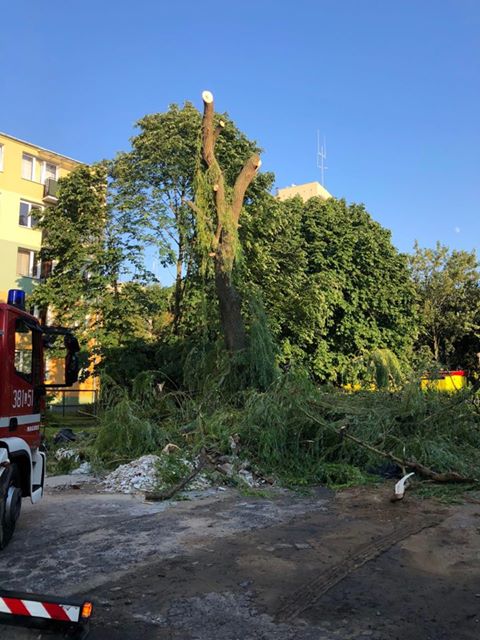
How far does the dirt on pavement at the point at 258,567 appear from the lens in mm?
3988

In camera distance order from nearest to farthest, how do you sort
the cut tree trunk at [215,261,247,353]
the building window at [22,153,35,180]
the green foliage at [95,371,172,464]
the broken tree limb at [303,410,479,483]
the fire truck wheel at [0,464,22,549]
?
the fire truck wheel at [0,464,22,549] → the broken tree limb at [303,410,479,483] → the green foliage at [95,371,172,464] → the cut tree trunk at [215,261,247,353] → the building window at [22,153,35,180]

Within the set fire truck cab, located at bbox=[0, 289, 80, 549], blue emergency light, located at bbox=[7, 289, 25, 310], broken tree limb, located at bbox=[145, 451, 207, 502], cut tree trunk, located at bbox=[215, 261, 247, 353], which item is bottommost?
broken tree limb, located at bbox=[145, 451, 207, 502]

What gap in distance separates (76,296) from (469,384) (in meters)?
13.8

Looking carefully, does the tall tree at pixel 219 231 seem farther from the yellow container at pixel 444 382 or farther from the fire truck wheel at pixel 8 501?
the fire truck wheel at pixel 8 501

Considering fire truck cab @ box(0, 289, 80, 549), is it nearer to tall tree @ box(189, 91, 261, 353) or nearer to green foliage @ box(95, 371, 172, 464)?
green foliage @ box(95, 371, 172, 464)

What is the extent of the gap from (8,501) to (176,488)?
124 inches

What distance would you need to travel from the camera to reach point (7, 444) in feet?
18.3

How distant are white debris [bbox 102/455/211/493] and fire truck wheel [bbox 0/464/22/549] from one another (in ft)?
9.96

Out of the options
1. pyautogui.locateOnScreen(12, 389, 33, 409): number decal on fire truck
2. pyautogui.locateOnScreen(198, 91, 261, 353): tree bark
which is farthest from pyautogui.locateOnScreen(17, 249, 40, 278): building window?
pyautogui.locateOnScreen(12, 389, 33, 409): number decal on fire truck

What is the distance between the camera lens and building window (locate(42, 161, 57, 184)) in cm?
3138

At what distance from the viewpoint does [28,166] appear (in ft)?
101

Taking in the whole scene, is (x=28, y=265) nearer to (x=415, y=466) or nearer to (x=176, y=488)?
(x=176, y=488)

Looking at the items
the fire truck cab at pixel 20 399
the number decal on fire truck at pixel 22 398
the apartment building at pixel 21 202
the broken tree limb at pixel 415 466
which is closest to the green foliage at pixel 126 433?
the broken tree limb at pixel 415 466

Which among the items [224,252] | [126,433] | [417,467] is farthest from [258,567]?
[224,252]
